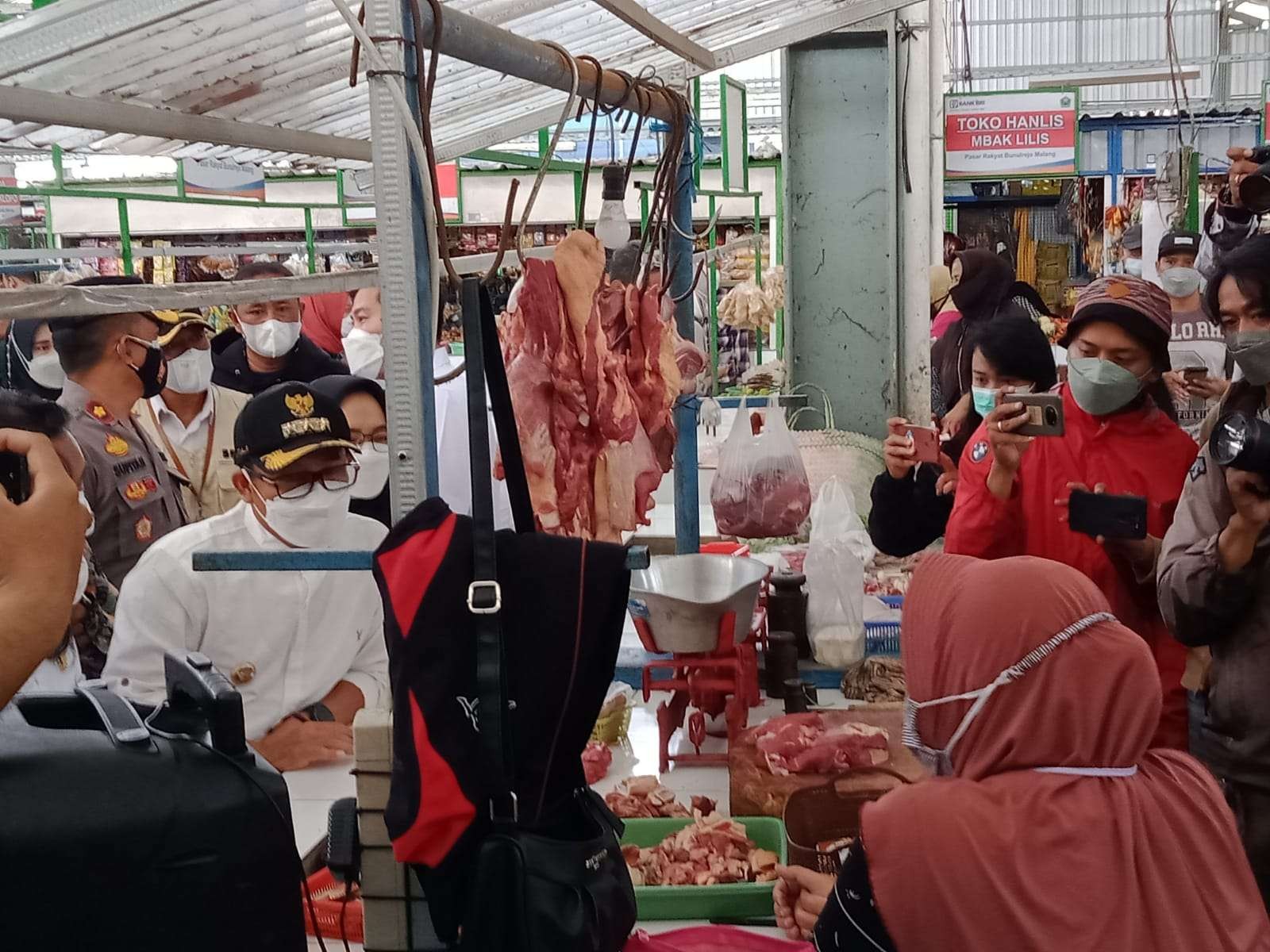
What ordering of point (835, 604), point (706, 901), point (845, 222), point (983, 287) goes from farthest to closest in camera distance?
point (845, 222), point (983, 287), point (835, 604), point (706, 901)

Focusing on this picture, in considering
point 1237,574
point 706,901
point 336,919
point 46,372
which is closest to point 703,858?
point 706,901

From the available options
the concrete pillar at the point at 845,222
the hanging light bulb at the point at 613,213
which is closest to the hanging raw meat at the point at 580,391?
the hanging light bulb at the point at 613,213

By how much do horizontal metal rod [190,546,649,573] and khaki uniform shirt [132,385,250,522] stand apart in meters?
2.44

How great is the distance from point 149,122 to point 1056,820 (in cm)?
153

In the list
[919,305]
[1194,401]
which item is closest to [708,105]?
[919,305]

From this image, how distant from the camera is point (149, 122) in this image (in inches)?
64.8

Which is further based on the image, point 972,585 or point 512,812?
point 972,585

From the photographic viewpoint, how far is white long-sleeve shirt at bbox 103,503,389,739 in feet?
8.60

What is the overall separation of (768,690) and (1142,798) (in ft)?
5.01

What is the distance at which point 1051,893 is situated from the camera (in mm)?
1516

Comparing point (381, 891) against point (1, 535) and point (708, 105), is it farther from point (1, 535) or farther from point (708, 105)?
point (708, 105)

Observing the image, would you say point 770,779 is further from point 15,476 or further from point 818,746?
point 15,476

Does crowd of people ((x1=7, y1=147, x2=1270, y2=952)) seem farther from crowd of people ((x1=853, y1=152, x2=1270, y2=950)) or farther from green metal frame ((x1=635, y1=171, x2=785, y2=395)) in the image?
green metal frame ((x1=635, y1=171, x2=785, y2=395))

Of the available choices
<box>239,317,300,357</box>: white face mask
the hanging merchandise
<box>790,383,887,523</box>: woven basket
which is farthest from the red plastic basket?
the hanging merchandise
